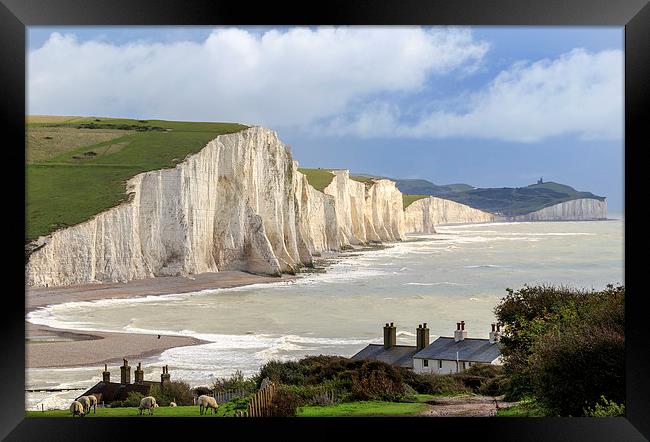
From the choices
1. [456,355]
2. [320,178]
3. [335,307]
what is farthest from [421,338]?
[320,178]

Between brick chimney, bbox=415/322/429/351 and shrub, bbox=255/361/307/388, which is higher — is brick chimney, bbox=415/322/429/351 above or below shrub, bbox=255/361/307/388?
above

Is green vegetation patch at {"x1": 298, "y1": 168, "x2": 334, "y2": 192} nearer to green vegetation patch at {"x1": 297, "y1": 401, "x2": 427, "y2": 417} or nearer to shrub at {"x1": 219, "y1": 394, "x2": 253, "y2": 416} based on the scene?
shrub at {"x1": 219, "y1": 394, "x2": 253, "y2": 416}

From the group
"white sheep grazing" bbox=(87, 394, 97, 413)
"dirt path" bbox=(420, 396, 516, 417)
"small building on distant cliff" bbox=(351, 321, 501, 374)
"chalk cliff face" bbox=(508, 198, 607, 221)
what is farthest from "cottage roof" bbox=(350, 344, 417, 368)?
"chalk cliff face" bbox=(508, 198, 607, 221)

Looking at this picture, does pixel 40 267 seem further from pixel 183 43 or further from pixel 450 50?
pixel 450 50

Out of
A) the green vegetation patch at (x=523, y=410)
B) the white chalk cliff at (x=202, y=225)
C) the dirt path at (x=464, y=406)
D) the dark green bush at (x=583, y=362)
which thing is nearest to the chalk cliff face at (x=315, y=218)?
the white chalk cliff at (x=202, y=225)

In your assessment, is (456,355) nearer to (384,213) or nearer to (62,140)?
(62,140)
